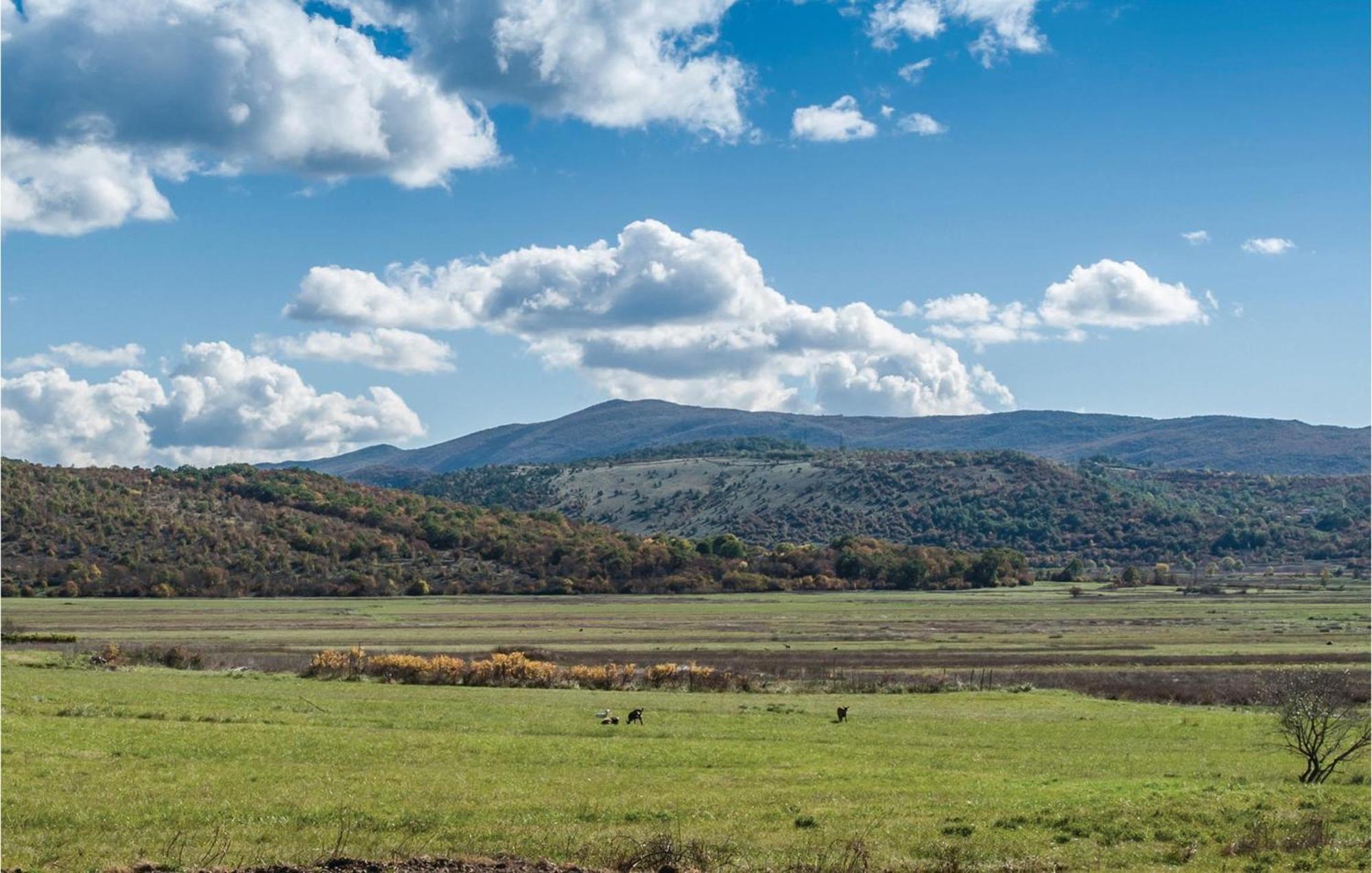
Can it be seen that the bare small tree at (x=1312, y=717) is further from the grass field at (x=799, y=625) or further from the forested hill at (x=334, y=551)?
the forested hill at (x=334, y=551)

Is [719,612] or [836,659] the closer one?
[836,659]

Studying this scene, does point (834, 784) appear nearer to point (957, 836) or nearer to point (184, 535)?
point (957, 836)

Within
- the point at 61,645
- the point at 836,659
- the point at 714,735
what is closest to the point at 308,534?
the point at 61,645

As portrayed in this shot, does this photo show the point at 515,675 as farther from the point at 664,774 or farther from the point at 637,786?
the point at 637,786

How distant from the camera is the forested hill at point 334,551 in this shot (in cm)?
A: 13562

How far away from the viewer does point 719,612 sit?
11569cm

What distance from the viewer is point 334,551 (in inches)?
5925

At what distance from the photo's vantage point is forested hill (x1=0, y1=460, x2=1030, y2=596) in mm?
135625

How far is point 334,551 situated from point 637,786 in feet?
438

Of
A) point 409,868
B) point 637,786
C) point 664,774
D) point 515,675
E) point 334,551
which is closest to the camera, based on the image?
point 409,868

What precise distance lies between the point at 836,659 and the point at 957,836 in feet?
165

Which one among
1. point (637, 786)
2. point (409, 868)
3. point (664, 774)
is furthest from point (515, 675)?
point (409, 868)

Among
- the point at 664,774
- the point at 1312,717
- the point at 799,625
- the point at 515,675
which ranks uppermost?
the point at 1312,717

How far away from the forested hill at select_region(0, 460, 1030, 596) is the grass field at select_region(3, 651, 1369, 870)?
3998 inches
